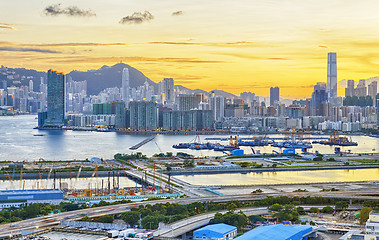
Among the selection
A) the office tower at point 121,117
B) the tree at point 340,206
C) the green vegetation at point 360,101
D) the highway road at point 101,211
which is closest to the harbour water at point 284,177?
the highway road at point 101,211

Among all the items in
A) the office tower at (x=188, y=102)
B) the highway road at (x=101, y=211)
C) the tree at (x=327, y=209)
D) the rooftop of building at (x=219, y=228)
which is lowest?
the tree at (x=327, y=209)

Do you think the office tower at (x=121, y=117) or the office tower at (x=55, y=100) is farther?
the office tower at (x=55, y=100)

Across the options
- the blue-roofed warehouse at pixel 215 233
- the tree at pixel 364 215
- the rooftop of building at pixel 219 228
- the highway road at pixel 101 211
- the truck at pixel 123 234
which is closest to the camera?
the truck at pixel 123 234

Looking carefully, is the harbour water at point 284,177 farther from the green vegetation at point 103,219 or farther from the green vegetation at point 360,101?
the green vegetation at point 360,101

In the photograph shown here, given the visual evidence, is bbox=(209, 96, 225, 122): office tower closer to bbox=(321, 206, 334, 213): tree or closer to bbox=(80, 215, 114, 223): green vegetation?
bbox=(321, 206, 334, 213): tree

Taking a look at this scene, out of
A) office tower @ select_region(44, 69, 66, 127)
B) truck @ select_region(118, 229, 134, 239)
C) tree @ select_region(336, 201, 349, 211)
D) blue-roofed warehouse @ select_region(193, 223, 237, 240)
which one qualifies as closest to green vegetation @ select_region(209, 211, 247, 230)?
blue-roofed warehouse @ select_region(193, 223, 237, 240)

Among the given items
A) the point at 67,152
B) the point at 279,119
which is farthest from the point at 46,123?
the point at 67,152

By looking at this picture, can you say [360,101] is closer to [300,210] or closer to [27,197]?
[300,210]
